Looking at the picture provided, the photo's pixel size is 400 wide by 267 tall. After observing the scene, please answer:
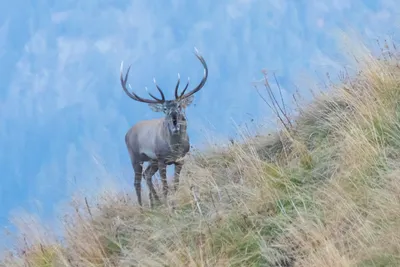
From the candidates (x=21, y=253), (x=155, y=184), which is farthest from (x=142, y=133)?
(x=21, y=253)

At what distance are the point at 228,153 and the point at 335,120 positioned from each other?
1514 millimetres

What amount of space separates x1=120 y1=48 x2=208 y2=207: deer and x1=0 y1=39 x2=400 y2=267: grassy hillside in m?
0.22

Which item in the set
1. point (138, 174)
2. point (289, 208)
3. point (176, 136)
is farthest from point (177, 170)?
point (289, 208)

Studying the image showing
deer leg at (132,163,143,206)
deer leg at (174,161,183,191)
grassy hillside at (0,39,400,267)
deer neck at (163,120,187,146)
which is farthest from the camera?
deer leg at (132,163,143,206)

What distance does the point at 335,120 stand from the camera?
5.69 m

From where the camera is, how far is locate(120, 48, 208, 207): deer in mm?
6965

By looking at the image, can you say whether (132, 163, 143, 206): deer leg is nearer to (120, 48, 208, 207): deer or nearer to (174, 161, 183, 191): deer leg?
(120, 48, 208, 207): deer

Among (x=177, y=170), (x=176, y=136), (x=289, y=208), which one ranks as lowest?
(x=289, y=208)

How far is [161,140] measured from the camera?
284 inches

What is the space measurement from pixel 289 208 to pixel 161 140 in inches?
107

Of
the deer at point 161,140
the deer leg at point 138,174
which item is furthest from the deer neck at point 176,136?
the deer leg at point 138,174

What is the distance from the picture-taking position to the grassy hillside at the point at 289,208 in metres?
4.01

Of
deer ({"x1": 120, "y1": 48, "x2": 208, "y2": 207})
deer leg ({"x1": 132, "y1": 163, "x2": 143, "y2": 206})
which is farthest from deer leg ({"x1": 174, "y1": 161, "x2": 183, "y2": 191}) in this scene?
deer leg ({"x1": 132, "y1": 163, "x2": 143, "y2": 206})

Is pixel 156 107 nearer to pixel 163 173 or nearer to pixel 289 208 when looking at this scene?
pixel 163 173
